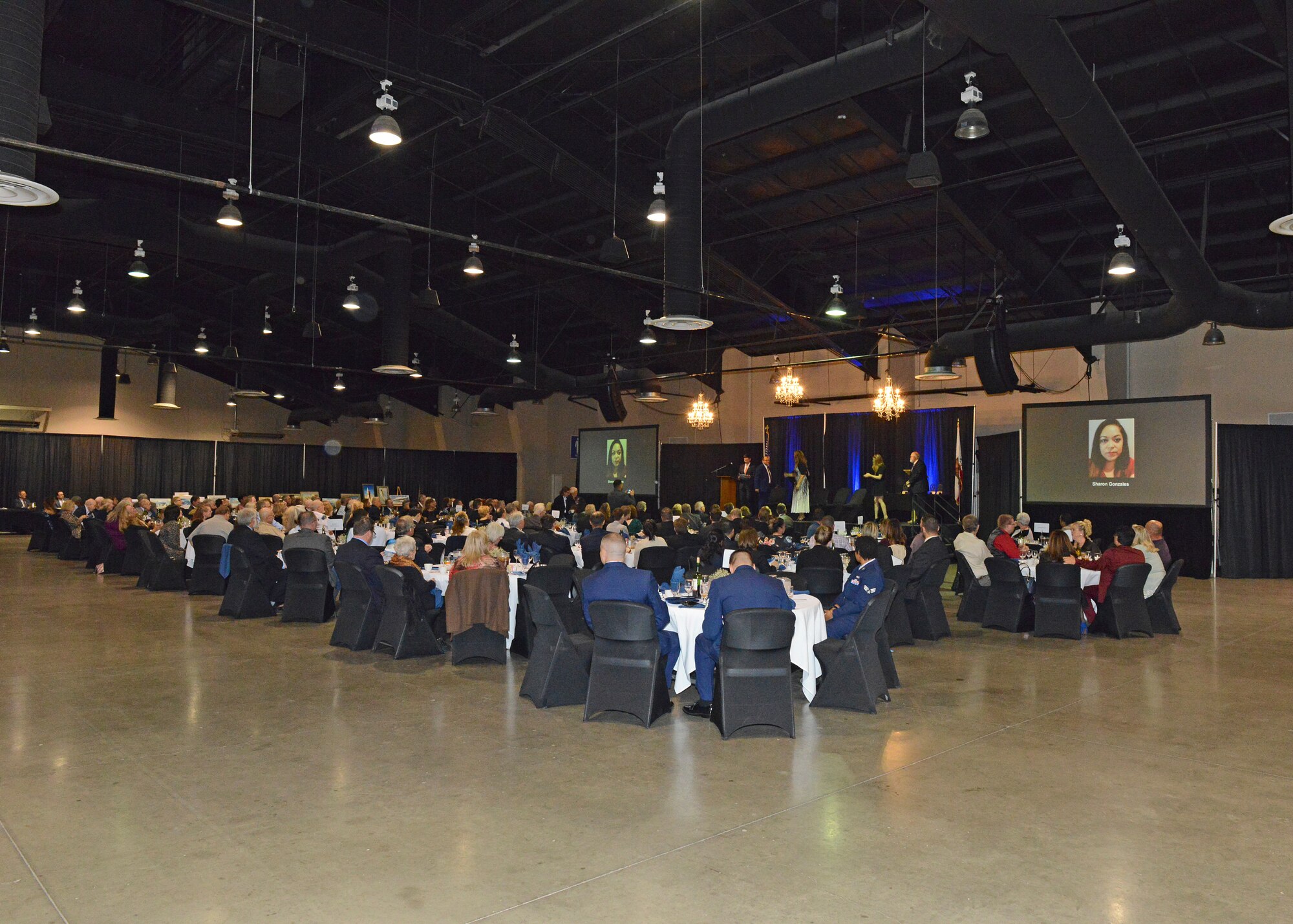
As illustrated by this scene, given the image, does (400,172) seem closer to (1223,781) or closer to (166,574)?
(166,574)

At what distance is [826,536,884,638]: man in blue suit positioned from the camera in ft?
19.6

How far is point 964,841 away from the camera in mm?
3721

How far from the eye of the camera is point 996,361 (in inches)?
496

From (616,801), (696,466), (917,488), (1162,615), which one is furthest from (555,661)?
(696,466)

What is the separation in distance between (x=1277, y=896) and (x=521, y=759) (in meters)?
3.43

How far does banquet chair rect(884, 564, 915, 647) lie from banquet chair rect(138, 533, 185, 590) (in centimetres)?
940

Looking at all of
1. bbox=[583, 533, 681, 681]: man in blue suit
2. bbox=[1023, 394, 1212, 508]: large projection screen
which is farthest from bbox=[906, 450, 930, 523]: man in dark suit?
bbox=[583, 533, 681, 681]: man in blue suit

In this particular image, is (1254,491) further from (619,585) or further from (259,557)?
(259,557)

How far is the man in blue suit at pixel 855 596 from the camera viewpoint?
5.98m

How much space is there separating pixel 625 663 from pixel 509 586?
7.05 feet

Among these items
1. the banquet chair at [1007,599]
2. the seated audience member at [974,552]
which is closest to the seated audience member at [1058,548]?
the banquet chair at [1007,599]

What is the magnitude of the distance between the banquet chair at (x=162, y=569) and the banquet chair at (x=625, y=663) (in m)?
8.64

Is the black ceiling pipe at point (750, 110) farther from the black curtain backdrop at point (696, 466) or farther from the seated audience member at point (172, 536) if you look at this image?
the black curtain backdrop at point (696, 466)

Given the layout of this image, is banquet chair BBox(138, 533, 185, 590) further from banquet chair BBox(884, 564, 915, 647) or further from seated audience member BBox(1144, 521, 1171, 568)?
seated audience member BBox(1144, 521, 1171, 568)
